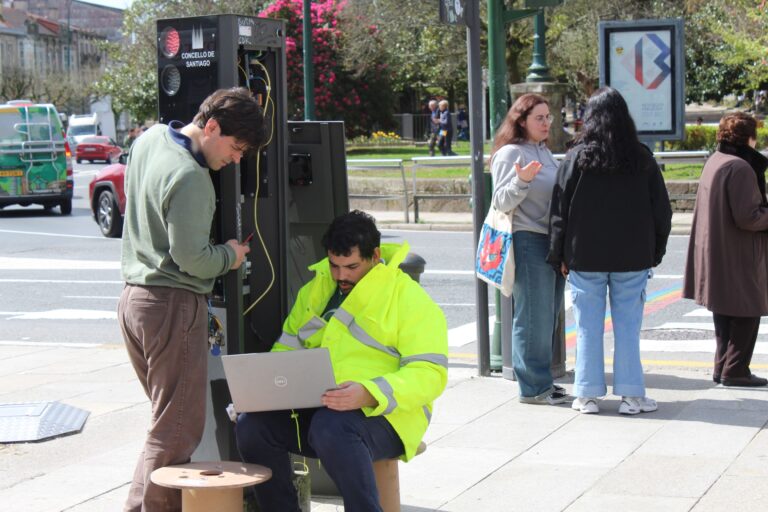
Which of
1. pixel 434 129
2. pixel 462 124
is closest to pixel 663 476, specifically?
pixel 434 129

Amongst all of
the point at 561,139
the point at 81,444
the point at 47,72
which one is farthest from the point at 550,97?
the point at 47,72

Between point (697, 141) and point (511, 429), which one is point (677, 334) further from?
point (697, 141)

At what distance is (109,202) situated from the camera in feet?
67.2

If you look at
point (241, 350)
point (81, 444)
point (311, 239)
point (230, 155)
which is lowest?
point (81, 444)

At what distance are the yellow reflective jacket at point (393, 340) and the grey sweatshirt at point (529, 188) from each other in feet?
8.25

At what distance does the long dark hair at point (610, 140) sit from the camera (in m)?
6.72

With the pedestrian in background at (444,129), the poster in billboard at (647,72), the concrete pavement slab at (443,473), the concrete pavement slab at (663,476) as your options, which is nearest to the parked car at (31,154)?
the pedestrian in background at (444,129)

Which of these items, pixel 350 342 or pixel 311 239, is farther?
pixel 311 239

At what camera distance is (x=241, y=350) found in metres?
5.06

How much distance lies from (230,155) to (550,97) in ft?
55.9

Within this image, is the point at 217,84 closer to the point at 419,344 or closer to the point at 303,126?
the point at 303,126

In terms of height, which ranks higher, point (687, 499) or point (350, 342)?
point (350, 342)

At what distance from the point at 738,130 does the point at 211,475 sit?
4.55 meters

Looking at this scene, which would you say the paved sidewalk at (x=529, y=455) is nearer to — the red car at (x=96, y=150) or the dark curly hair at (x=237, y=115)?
the dark curly hair at (x=237, y=115)
